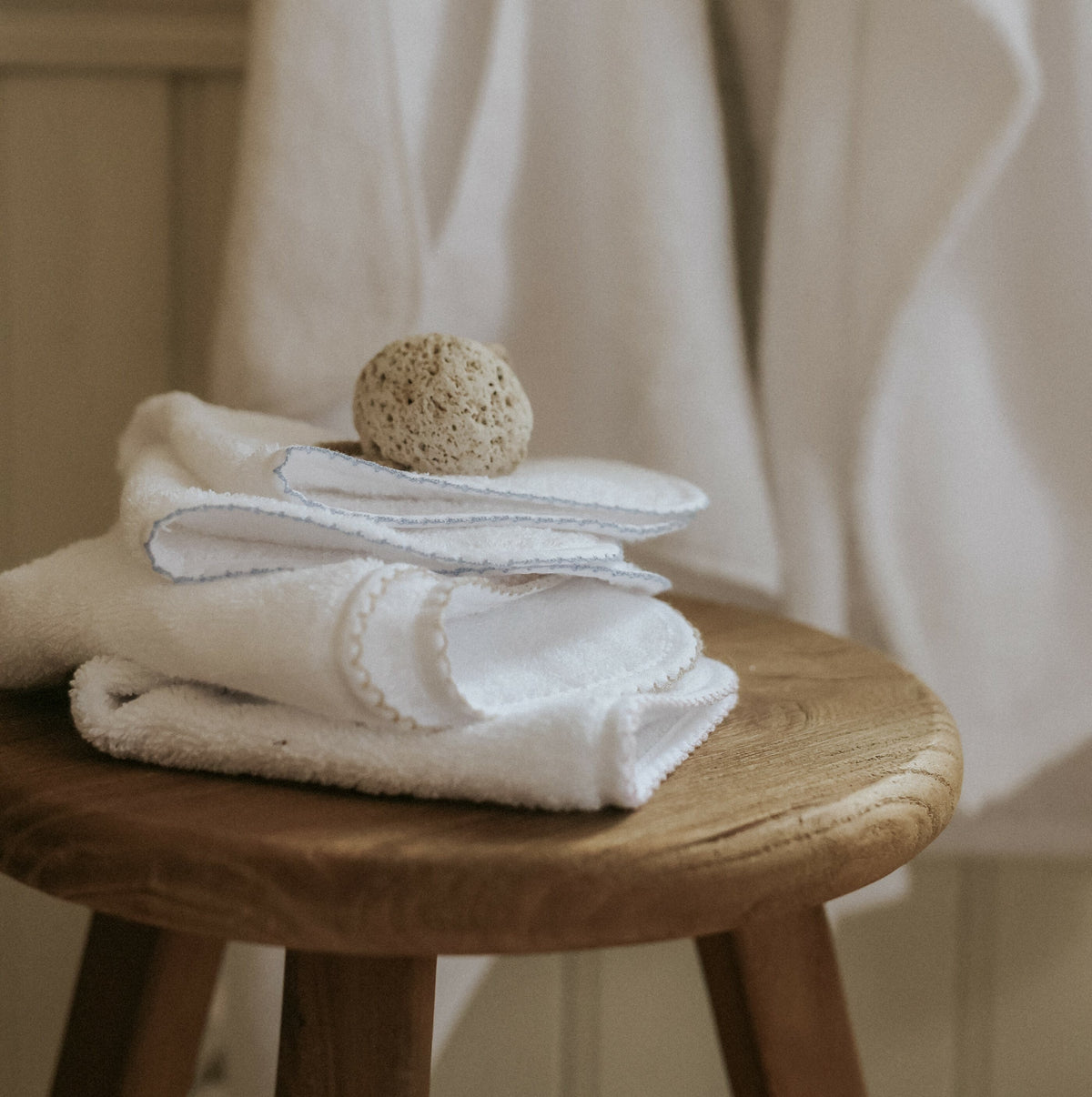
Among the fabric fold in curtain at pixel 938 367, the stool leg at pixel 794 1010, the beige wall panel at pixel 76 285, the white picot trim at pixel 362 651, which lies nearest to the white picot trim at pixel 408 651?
the white picot trim at pixel 362 651

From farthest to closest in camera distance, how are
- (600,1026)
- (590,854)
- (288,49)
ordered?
(600,1026)
(288,49)
(590,854)

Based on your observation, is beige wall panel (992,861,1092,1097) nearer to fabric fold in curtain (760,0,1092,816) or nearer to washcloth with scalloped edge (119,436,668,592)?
fabric fold in curtain (760,0,1092,816)

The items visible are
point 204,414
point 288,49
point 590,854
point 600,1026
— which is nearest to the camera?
point 590,854

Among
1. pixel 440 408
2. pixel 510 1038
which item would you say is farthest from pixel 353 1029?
pixel 510 1038

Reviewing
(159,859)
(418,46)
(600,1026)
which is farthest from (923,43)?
(600,1026)

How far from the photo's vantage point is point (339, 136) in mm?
555

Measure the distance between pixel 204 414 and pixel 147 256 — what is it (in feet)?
1.14

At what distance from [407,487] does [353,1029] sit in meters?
0.17

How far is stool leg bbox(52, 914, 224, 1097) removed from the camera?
0.52 metres

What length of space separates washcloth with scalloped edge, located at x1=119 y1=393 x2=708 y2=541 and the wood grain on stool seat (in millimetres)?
94

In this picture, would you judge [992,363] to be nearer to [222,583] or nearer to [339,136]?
[339,136]

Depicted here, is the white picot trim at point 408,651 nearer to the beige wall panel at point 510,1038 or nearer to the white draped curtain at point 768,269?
the white draped curtain at point 768,269

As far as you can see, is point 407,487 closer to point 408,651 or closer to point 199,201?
point 408,651

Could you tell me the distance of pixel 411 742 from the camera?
1.03 feet
